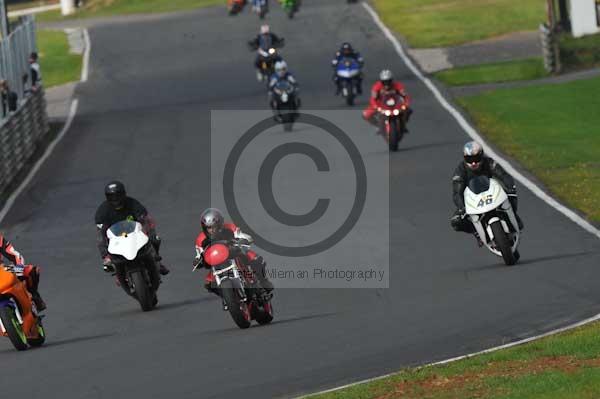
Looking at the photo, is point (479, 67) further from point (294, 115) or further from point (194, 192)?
point (194, 192)

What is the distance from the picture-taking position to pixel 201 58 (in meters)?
56.4

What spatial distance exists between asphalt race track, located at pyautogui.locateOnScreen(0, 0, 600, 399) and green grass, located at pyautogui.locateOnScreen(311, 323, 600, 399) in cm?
64

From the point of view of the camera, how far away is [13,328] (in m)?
15.1

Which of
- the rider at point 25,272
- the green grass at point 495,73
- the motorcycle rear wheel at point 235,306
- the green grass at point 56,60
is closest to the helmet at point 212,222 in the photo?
the motorcycle rear wheel at point 235,306

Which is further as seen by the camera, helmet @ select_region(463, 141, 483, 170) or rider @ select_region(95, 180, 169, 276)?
helmet @ select_region(463, 141, 483, 170)

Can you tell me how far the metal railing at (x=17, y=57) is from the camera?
1447 inches

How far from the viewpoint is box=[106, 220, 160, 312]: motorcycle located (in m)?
16.9

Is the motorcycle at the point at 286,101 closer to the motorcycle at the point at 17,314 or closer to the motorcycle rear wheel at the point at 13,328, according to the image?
the motorcycle at the point at 17,314

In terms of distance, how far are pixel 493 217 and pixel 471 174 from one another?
0.83 meters

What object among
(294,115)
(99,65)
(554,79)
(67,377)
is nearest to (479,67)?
(554,79)

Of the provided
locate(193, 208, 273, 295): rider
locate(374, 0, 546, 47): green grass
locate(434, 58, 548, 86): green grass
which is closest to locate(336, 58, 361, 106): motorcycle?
locate(434, 58, 548, 86): green grass

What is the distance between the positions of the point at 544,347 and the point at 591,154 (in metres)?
16.6

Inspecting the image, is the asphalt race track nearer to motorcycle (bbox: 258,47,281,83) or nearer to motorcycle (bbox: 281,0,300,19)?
motorcycle (bbox: 258,47,281,83)

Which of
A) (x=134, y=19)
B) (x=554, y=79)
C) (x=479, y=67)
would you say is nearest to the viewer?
(x=554, y=79)
